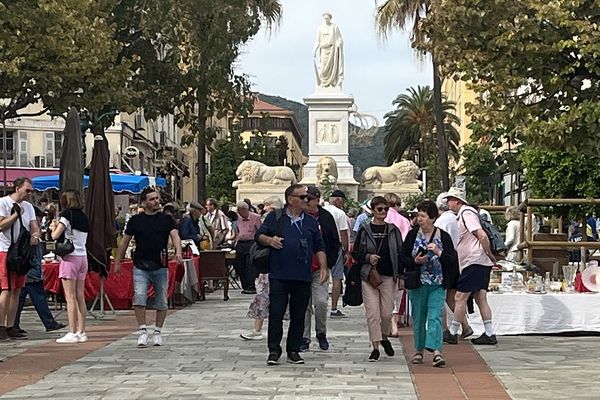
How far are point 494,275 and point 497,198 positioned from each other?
31652mm

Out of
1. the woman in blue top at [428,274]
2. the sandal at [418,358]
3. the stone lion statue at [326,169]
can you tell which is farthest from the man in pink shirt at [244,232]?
the stone lion statue at [326,169]

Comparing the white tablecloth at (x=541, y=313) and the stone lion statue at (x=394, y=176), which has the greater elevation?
the stone lion statue at (x=394, y=176)

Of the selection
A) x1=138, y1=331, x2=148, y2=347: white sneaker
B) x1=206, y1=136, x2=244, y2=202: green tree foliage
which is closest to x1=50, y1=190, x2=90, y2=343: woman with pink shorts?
x1=138, y1=331, x2=148, y2=347: white sneaker

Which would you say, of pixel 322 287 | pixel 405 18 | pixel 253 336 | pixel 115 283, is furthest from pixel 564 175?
pixel 405 18

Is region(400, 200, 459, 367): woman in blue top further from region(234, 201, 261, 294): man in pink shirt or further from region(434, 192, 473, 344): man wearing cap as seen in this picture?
region(234, 201, 261, 294): man in pink shirt

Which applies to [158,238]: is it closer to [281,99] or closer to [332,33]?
[332,33]

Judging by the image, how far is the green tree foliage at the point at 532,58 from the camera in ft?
51.3

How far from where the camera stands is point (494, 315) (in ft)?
48.2

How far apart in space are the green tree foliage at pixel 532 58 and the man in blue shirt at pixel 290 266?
5.01 m

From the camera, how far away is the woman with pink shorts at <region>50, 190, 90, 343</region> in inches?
538

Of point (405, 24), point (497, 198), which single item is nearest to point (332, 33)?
point (497, 198)

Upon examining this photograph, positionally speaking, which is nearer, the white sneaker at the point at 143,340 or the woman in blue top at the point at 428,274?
the woman in blue top at the point at 428,274

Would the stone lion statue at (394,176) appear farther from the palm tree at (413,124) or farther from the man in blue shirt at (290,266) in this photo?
the man in blue shirt at (290,266)

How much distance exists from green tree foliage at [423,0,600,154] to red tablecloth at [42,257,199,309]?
5.28 m
